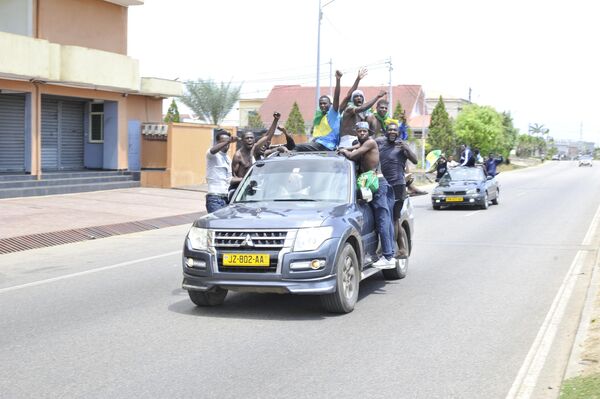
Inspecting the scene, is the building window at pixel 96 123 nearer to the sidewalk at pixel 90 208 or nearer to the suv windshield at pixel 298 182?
the sidewalk at pixel 90 208

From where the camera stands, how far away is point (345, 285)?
795 cm

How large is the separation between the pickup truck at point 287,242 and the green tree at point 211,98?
55.8 metres

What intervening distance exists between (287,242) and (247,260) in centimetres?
45

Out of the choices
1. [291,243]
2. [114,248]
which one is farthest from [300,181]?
[114,248]

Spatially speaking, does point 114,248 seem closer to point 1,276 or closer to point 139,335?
point 1,276

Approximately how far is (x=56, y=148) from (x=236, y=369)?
24.0 metres

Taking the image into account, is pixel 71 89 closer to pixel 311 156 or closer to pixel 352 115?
pixel 352 115

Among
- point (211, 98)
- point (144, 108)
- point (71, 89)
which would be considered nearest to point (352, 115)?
point (71, 89)

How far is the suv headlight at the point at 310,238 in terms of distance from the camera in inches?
291

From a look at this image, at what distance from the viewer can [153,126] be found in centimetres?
2950

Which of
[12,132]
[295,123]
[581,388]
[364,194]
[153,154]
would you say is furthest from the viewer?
[295,123]

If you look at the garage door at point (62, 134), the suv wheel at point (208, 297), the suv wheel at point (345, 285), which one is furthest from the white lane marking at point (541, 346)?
the garage door at point (62, 134)

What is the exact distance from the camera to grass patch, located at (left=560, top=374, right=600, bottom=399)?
5.01 metres

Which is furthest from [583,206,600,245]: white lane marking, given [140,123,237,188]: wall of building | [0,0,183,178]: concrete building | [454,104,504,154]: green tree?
[454,104,504,154]: green tree
